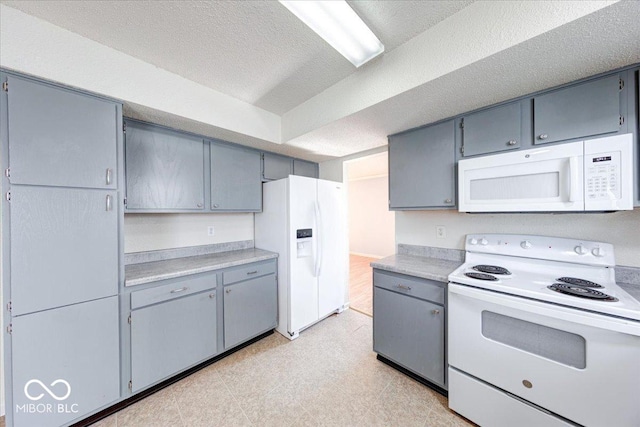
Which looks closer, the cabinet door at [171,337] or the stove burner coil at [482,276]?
the stove burner coil at [482,276]

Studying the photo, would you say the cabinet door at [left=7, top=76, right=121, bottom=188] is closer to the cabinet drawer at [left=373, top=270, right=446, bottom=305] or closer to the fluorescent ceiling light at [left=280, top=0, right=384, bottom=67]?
the fluorescent ceiling light at [left=280, top=0, right=384, bottom=67]

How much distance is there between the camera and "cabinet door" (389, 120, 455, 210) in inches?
73.4

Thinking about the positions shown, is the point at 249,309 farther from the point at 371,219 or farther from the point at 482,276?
the point at 371,219

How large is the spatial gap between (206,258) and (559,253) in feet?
9.51

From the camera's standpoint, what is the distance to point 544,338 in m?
1.22

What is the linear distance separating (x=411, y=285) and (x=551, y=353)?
0.79 m

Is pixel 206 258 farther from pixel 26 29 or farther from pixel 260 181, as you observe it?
pixel 26 29

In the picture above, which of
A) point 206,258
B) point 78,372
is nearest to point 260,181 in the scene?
point 206,258

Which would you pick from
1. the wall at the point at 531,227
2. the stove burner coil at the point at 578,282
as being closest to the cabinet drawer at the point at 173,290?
the wall at the point at 531,227

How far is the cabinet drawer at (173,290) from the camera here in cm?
162

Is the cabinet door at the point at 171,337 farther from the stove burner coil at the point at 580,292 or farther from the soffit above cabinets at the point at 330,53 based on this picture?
the stove burner coil at the point at 580,292

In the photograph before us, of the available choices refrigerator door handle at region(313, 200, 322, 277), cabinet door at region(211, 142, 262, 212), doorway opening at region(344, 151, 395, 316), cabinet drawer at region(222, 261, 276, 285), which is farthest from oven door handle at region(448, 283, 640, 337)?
doorway opening at region(344, 151, 395, 316)

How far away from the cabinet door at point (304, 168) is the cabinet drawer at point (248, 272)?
134 centimetres

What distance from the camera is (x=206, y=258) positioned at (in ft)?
7.57
